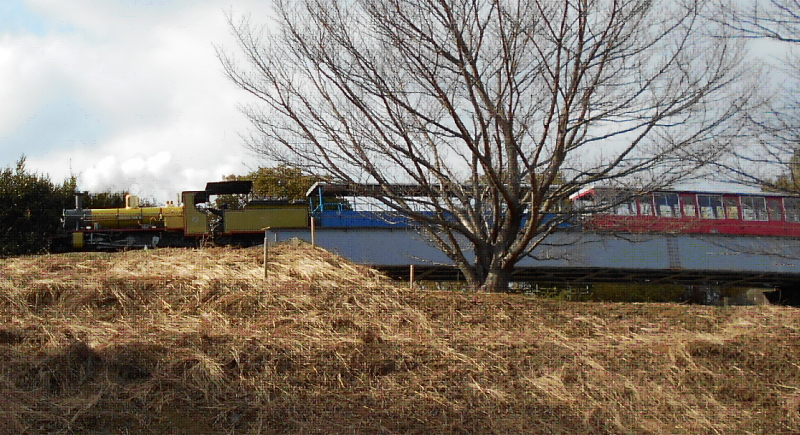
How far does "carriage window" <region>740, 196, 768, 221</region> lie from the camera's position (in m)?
16.4

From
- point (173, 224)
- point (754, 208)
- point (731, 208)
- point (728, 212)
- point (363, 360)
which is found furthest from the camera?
point (728, 212)

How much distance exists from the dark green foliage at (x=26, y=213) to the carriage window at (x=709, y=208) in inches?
799

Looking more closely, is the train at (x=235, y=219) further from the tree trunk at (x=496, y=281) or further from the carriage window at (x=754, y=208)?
the tree trunk at (x=496, y=281)

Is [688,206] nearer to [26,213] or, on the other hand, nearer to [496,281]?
[496,281]

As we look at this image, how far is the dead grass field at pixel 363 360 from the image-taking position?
5.50 meters

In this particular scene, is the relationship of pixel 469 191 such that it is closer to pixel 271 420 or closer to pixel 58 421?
pixel 271 420

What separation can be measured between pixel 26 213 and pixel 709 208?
22.5 meters

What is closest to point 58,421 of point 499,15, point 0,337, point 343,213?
point 0,337

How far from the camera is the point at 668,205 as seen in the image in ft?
60.9

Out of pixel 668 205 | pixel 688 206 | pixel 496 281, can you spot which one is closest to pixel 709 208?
pixel 688 206

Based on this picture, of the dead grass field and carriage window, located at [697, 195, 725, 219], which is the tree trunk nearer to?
the dead grass field

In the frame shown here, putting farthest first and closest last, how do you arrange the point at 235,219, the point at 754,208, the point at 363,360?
the point at 235,219
the point at 754,208
the point at 363,360

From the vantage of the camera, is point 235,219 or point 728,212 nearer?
point 235,219

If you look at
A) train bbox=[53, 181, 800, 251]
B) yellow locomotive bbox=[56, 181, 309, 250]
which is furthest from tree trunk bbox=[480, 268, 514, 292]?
yellow locomotive bbox=[56, 181, 309, 250]
